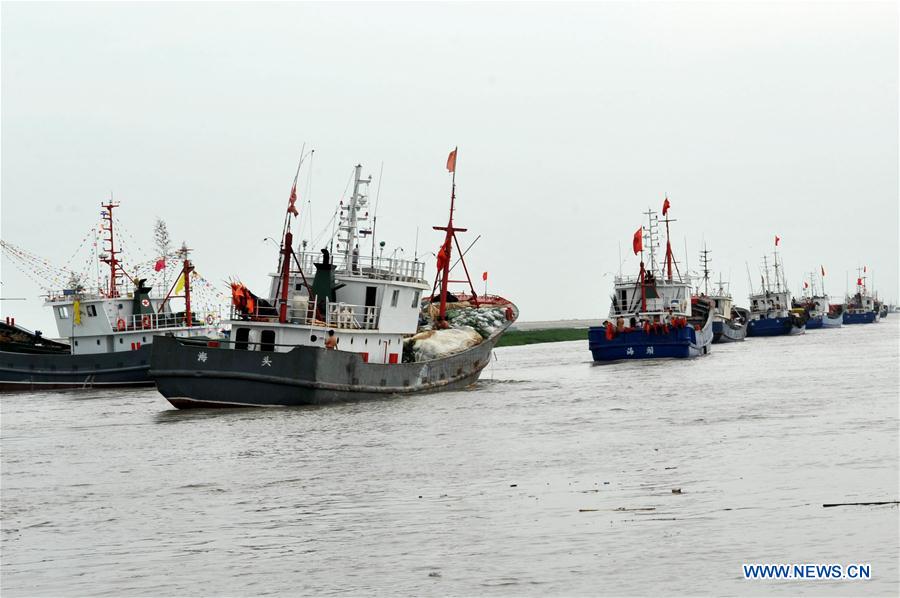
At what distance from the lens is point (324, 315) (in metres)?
33.6

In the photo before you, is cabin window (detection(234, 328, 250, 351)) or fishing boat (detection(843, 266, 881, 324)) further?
fishing boat (detection(843, 266, 881, 324))

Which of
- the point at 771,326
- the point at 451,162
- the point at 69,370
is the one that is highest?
the point at 451,162

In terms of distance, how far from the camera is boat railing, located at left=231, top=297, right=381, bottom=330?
32.2 meters

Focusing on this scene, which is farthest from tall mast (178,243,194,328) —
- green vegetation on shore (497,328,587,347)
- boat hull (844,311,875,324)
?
boat hull (844,311,875,324)

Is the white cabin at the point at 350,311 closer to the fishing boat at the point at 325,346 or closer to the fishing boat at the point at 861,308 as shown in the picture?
the fishing boat at the point at 325,346

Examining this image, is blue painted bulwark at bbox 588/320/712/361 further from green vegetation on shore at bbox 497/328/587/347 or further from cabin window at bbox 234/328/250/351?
green vegetation on shore at bbox 497/328/587/347

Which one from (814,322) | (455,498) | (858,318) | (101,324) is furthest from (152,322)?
(858,318)

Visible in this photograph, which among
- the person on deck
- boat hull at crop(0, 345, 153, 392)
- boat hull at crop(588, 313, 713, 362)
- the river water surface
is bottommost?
the river water surface

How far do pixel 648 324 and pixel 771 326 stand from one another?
4722 cm

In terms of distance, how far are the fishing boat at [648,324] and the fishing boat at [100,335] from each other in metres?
20.1

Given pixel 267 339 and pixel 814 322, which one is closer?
pixel 267 339

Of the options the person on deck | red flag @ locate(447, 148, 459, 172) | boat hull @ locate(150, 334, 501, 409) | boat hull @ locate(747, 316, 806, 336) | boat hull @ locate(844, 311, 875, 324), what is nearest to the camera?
boat hull @ locate(150, 334, 501, 409)

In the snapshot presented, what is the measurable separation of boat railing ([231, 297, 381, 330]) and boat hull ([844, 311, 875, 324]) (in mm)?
132187

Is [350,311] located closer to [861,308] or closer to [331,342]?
[331,342]
